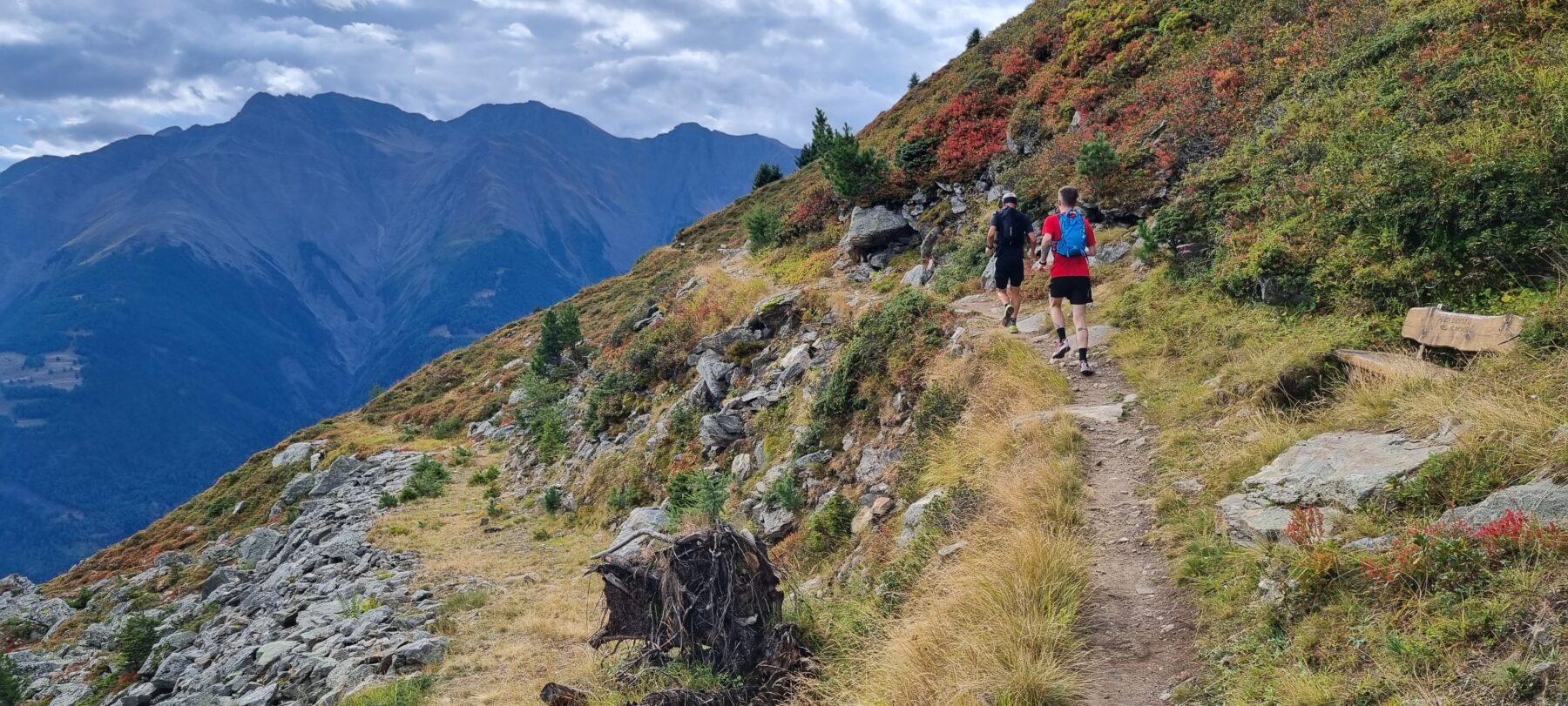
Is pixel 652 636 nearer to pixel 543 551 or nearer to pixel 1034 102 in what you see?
pixel 543 551

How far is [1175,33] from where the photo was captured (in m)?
19.4

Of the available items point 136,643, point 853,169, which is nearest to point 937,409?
point 853,169

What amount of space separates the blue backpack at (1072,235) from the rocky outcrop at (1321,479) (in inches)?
189

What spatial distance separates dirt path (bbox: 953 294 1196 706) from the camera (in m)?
4.32

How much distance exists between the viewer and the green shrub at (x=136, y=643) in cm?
1595

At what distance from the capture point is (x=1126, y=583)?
5.24 metres

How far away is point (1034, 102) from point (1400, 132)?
1348 centimetres

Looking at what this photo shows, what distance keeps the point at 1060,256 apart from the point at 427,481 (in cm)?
2100

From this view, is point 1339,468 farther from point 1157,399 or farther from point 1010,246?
point 1010,246

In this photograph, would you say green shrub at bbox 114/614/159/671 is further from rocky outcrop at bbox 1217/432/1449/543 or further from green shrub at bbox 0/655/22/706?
rocky outcrop at bbox 1217/432/1449/543

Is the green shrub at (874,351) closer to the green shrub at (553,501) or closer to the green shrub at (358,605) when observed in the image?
the green shrub at (358,605)

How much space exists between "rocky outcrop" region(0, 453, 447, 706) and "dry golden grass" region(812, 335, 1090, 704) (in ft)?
25.2

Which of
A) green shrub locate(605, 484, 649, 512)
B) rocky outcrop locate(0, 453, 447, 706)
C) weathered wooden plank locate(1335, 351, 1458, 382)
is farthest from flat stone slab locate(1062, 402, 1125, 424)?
green shrub locate(605, 484, 649, 512)

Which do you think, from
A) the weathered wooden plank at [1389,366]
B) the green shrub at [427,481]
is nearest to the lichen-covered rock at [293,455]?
the green shrub at [427,481]
